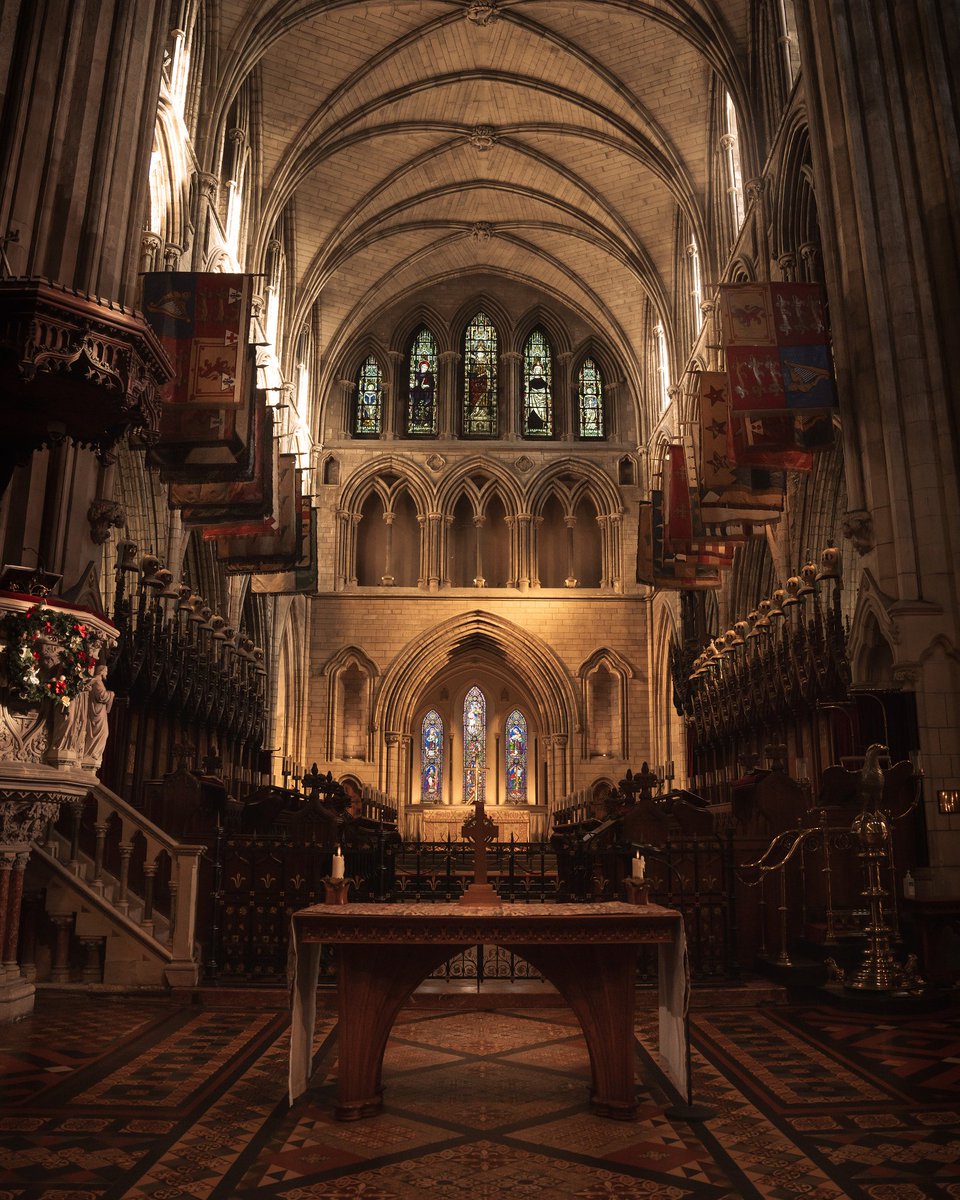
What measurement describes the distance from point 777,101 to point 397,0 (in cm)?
753

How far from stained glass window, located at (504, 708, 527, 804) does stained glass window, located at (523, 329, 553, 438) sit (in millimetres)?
7561

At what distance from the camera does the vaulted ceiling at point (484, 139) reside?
20797 mm

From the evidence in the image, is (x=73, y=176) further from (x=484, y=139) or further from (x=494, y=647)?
(x=494, y=647)

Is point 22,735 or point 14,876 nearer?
point 22,735

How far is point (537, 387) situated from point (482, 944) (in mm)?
25723

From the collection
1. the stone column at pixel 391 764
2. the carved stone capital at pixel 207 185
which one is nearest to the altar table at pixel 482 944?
the carved stone capital at pixel 207 185

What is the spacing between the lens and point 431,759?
28906mm

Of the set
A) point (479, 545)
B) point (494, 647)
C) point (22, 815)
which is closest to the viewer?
point (22, 815)

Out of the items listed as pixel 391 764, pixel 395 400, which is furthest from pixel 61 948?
pixel 395 400

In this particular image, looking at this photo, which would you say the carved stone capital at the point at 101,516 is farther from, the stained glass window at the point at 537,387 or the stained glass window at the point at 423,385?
the stained glass window at the point at 537,387

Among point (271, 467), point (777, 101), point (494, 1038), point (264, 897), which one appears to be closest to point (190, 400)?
point (271, 467)

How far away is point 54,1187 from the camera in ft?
12.3

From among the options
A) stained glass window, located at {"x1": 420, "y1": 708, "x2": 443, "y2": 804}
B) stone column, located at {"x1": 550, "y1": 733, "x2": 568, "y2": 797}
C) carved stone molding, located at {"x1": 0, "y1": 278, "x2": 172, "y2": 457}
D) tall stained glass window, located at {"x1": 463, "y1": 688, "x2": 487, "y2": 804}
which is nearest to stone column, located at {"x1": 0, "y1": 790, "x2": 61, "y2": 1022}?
carved stone molding, located at {"x1": 0, "y1": 278, "x2": 172, "y2": 457}

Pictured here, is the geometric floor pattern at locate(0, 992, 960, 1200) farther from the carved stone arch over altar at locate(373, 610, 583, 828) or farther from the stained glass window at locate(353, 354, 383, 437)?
the stained glass window at locate(353, 354, 383, 437)
